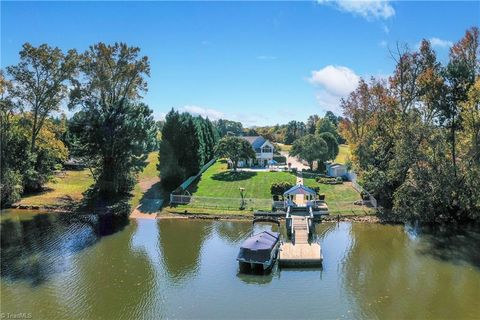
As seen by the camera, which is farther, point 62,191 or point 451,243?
point 62,191

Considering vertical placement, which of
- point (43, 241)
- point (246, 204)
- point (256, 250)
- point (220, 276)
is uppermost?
point (246, 204)

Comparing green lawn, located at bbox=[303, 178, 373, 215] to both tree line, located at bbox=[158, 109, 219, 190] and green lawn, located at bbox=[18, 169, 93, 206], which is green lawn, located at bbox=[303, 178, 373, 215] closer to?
tree line, located at bbox=[158, 109, 219, 190]

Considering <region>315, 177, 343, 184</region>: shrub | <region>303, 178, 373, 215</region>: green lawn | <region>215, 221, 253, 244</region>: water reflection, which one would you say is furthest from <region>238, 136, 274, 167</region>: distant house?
<region>215, 221, 253, 244</region>: water reflection

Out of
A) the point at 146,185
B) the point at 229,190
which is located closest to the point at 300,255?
the point at 229,190

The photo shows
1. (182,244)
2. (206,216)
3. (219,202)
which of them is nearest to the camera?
(182,244)

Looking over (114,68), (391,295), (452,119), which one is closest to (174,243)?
(391,295)

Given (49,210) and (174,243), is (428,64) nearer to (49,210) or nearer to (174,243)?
(174,243)

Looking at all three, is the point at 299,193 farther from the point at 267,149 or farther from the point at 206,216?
the point at 267,149
